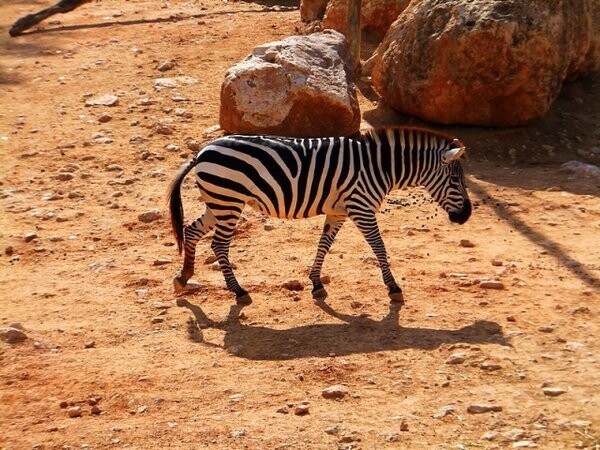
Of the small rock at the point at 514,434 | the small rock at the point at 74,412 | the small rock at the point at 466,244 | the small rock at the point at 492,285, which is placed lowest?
the small rock at the point at 74,412

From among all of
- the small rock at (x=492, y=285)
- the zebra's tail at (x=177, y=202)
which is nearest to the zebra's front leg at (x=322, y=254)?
the zebra's tail at (x=177, y=202)

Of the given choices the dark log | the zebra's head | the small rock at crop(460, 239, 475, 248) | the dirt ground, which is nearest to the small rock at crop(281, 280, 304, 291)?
the dirt ground

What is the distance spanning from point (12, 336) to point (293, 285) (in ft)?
7.68

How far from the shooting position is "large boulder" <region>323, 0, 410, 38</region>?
45.0 ft

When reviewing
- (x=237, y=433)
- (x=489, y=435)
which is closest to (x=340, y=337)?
(x=237, y=433)

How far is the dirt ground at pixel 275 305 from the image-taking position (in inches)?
238

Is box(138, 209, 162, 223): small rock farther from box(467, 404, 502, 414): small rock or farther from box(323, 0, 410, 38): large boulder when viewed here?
box(323, 0, 410, 38): large boulder

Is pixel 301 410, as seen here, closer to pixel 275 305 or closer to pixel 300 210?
pixel 275 305

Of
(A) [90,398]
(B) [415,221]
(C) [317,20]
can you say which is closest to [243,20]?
(C) [317,20]

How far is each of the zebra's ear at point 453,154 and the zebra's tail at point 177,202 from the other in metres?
2.10

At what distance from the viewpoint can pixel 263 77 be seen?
36.5ft

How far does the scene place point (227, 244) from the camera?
808 cm

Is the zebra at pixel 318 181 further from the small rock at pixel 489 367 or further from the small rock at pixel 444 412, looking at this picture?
the small rock at pixel 444 412

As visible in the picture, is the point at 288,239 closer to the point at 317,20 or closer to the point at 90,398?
the point at 90,398
